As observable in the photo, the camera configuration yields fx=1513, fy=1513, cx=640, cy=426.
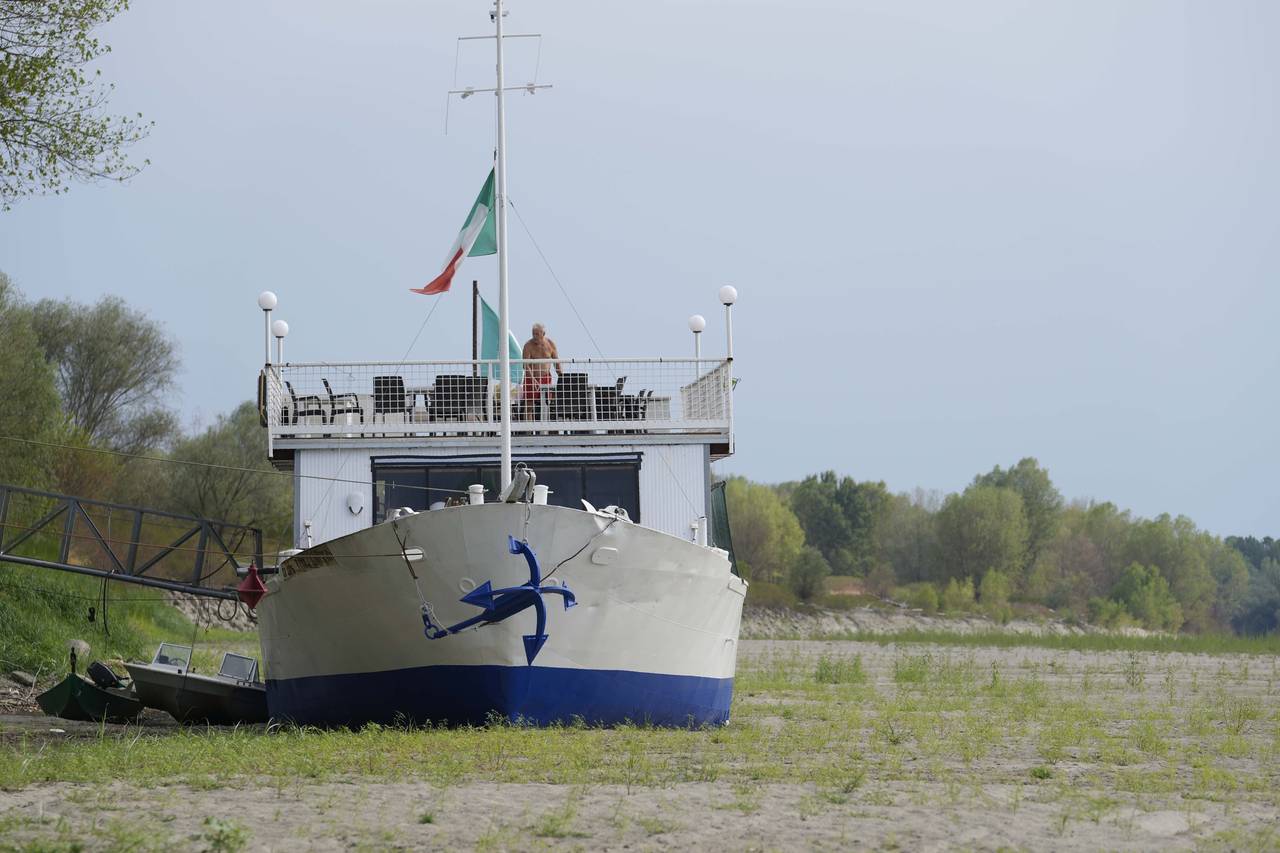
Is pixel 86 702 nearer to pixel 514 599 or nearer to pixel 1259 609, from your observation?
pixel 514 599

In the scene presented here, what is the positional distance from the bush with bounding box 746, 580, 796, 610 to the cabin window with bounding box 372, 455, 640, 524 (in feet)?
160

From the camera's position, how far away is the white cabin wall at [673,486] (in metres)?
16.5

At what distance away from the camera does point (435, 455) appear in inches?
644

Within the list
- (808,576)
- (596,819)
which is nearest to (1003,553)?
(808,576)

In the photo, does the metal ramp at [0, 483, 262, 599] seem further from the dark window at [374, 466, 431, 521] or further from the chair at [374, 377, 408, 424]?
the chair at [374, 377, 408, 424]

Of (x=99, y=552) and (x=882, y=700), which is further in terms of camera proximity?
(x=99, y=552)

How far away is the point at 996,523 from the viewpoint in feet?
296

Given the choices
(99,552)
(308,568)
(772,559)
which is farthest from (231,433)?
(308,568)

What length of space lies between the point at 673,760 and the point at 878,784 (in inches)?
73.3

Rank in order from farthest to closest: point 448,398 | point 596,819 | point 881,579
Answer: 1. point 881,579
2. point 448,398
3. point 596,819

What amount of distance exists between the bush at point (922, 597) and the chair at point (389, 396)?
5822cm

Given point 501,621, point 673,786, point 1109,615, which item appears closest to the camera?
point 673,786

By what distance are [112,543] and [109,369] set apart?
3410 cm

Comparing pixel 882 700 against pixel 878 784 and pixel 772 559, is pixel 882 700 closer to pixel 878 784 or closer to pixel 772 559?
pixel 878 784
